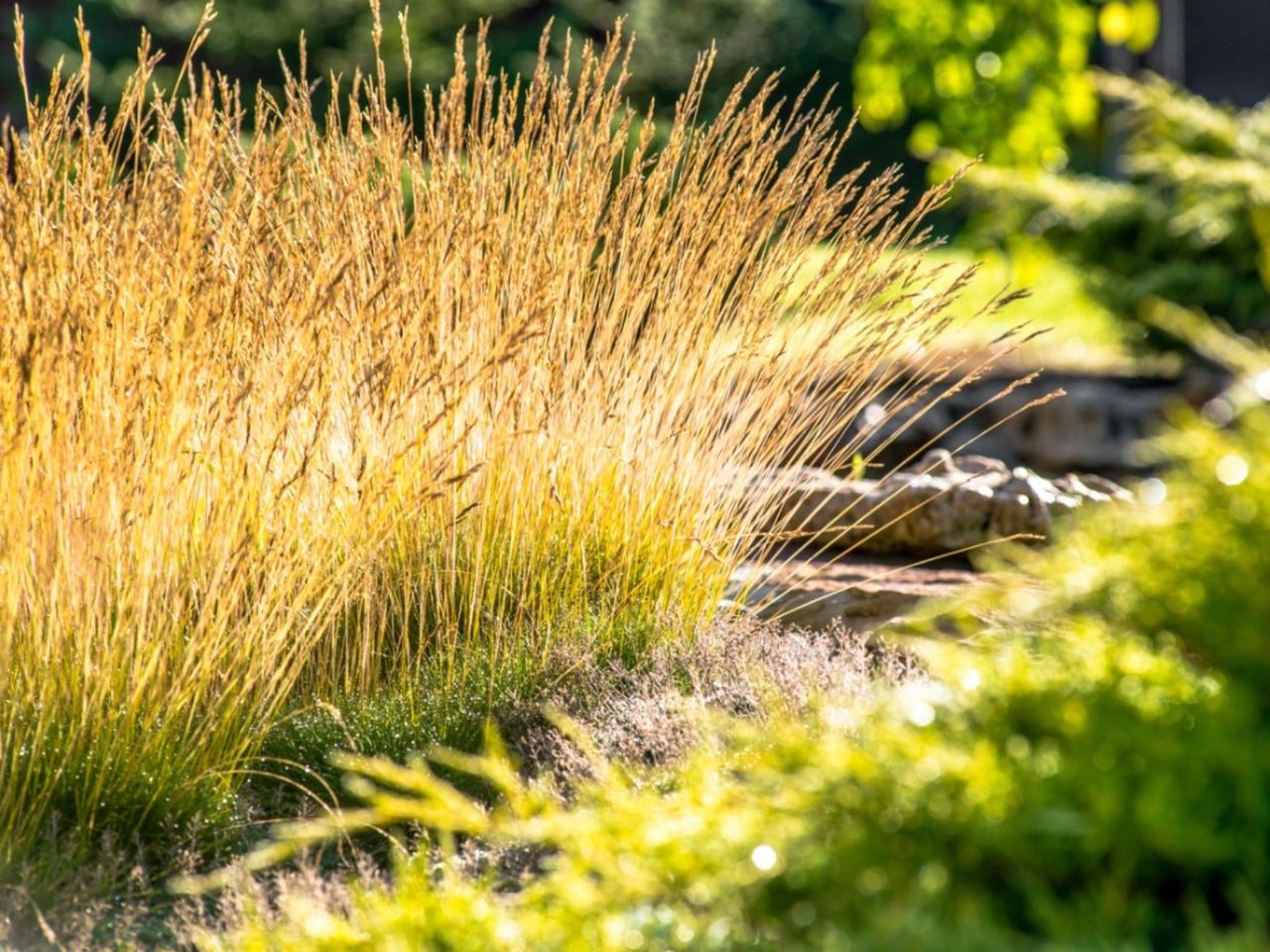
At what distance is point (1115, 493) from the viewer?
4148 millimetres

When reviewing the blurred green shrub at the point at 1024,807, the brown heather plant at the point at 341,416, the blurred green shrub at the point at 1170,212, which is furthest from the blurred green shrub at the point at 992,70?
the blurred green shrub at the point at 1024,807

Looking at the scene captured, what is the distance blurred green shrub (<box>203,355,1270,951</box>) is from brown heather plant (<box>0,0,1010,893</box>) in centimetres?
74

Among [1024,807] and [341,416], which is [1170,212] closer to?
[341,416]

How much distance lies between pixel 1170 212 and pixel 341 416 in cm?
470

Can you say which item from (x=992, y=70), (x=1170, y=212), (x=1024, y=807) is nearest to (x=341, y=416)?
(x=1024, y=807)

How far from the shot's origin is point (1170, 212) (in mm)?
Result: 6438

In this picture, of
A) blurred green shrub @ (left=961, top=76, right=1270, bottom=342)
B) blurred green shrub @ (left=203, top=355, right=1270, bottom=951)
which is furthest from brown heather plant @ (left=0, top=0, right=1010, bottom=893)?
blurred green shrub @ (left=961, top=76, right=1270, bottom=342)

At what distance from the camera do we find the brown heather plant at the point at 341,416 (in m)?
2.29

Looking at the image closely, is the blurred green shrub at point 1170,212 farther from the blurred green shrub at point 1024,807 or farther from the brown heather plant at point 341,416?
the blurred green shrub at point 1024,807

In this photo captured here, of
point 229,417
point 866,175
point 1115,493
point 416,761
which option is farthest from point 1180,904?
point 866,175

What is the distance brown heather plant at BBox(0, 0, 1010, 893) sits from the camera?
7.53 feet

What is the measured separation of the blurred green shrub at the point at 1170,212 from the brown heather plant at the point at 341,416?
130 inches

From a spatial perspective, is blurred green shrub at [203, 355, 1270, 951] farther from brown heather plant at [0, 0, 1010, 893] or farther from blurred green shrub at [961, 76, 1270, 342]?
blurred green shrub at [961, 76, 1270, 342]

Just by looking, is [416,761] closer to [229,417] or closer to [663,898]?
[663,898]
